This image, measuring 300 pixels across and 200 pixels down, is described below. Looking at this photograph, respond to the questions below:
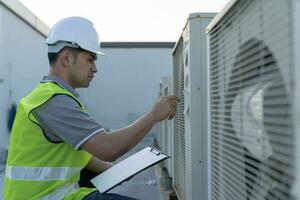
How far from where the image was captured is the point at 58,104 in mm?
2154

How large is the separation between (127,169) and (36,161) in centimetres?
45

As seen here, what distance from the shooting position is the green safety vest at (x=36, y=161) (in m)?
2.21

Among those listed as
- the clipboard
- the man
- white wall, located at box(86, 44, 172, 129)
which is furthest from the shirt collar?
white wall, located at box(86, 44, 172, 129)

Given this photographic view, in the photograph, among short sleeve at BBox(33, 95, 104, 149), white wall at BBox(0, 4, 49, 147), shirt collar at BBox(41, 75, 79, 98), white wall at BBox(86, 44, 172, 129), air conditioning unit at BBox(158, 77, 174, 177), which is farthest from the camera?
white wall at BBox(86, 44, 172, 129)

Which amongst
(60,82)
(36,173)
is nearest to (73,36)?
(60,82)

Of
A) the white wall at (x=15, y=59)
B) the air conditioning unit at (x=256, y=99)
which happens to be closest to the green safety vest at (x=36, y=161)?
the air conditioning unit at (x=256, y=99)

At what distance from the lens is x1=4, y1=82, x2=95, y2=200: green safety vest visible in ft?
7.23

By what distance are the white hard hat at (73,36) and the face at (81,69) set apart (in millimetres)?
49

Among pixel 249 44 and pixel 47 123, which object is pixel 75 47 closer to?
pixel 47 123

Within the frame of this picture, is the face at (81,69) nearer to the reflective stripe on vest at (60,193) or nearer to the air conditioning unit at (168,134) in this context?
the reflective stripe on vest at (60,193)

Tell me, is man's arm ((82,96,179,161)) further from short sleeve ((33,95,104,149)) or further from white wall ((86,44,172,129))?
white wall ((86,44,172,129))

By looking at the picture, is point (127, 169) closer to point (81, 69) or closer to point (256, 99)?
point (81, 69)

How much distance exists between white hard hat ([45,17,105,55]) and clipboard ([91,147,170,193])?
616 mm

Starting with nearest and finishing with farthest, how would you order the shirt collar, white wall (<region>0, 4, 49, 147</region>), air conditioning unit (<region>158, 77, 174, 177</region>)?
the shirt collar
air conditioning unit (<region>158, 77, 174, 177</region>)
white wall (<region>0, 4, 49, 147</region>)
